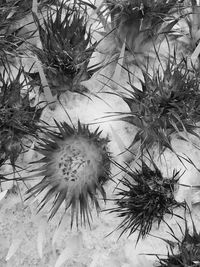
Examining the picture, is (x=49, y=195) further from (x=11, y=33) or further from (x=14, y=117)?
(x=11, y=33)

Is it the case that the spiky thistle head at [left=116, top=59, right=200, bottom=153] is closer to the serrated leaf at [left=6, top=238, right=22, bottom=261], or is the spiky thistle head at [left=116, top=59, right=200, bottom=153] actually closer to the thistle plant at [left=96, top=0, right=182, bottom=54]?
the thistle plant at [left=96, top=0, right=182, bottom=54]

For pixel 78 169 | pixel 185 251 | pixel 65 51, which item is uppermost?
pixel 65 51

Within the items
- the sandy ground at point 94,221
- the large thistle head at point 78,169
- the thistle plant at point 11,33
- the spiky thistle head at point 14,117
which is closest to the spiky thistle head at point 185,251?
the sandy ground at point 94,221

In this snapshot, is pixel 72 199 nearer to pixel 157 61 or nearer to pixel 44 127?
pixel 44 127

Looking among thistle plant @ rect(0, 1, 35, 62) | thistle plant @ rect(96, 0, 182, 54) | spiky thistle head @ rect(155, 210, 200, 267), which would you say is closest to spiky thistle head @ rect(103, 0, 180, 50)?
thistle plant @ rect(96, 0, 182, 54)

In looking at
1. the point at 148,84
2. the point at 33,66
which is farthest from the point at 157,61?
the point at 33,66

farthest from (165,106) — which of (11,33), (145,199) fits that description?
(11,33)
